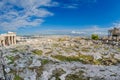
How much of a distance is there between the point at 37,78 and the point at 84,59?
11.7 meters

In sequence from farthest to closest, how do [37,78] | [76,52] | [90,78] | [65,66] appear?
[76,52] < [65,66] < [37,78] < [90,78]

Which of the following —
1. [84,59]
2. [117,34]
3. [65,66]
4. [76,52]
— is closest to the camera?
[65,66]

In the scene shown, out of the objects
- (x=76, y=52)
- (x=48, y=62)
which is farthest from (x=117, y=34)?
(x=48, y=62)

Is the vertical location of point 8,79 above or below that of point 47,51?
below

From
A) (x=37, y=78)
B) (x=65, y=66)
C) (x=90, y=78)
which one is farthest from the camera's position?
(x=65, y=66)

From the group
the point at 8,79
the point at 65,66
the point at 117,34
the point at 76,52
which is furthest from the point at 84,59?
the point at 117,34

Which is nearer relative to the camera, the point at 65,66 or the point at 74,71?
the point at 74,71

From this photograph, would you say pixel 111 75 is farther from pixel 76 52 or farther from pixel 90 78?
pixel 76 52

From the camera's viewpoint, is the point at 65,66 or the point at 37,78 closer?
the point at 37,78

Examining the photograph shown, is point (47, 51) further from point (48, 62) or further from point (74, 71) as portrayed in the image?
point (74, 71)

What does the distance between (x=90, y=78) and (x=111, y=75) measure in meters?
2.87

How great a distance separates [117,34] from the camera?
104 m

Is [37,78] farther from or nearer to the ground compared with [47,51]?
nearer to the ground

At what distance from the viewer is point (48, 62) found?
96.0 ft
